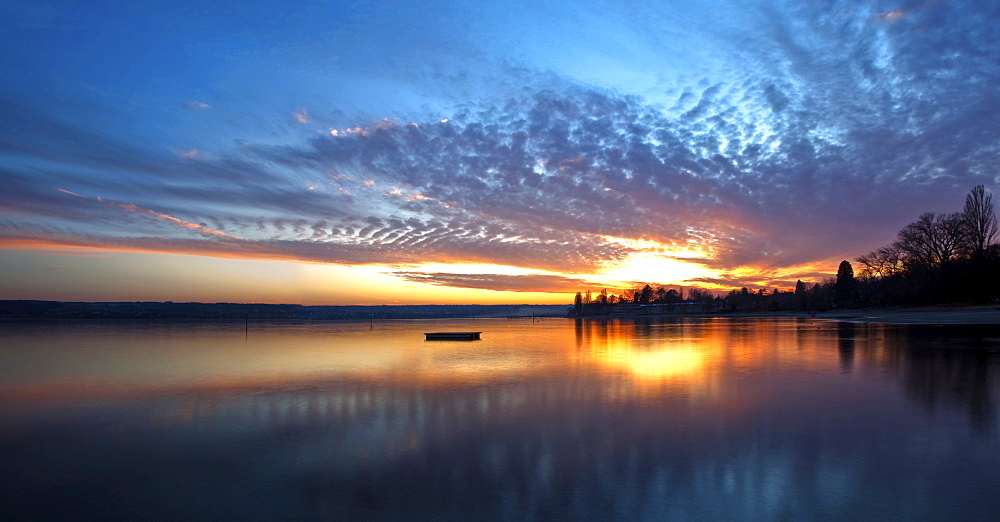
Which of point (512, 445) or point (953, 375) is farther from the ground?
point (953, 375)

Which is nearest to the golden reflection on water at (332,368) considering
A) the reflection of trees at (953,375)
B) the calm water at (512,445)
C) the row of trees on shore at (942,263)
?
the calm water at (512,445)

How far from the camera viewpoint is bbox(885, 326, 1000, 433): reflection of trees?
34.7ft

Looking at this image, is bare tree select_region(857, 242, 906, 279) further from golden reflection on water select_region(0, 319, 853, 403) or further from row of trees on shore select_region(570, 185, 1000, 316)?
golden reflection on water select_region(0, 319, 853, 403)

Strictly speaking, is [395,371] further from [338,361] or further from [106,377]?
[106,377]

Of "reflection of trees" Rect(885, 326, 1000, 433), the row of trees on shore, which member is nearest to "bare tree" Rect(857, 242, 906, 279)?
the row of trees on shore

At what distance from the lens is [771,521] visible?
5.32m

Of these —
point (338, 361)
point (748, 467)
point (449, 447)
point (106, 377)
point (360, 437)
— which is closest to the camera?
point (748, 467)

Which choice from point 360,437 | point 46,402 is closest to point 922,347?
point 360,437

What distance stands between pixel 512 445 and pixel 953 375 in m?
14.0

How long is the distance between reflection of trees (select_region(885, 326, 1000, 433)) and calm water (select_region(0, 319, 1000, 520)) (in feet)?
0.31

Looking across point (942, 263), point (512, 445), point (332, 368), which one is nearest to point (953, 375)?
point (512, 445)

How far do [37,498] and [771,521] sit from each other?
27.7ft

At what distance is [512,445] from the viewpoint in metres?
8.49

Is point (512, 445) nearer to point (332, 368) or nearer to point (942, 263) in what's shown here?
point (332, 368)
